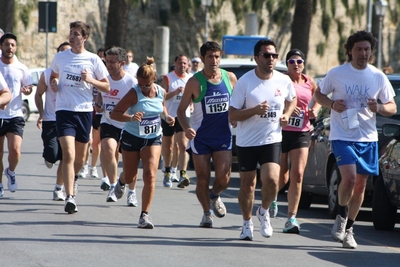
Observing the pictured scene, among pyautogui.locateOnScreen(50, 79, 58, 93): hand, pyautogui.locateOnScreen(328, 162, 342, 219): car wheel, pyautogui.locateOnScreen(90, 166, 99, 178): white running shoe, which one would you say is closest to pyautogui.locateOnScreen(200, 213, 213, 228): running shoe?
pyautogui.locateOnScreen(328, 162, 342, 219): car wheel

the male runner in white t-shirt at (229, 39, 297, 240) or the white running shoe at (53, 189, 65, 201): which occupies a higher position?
the male runner in white t-shirt at (229, 39, 297, 240)

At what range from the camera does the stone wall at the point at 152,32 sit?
43.3 meters

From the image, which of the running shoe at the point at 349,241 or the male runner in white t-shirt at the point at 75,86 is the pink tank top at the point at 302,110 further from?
the male runner in white t-shirt at the point at 75,86

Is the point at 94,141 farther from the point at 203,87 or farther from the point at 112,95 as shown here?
the point at 203,87

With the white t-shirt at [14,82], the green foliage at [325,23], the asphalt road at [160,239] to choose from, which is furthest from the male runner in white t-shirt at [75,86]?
the green foliage at [325,23]

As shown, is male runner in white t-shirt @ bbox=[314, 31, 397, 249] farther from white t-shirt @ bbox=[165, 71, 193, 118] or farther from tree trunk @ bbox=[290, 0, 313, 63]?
tree trunk @ bbox=[290, 0, 313, 63]

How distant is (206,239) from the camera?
31.7ft

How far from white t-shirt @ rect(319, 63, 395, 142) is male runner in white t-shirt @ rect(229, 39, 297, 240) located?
1.81 feet

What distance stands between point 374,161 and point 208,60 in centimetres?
201

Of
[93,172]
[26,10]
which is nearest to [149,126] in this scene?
[93,172]

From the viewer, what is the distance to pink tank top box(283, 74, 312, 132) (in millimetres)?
10766

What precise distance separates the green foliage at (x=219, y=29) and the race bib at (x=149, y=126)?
38557 millimetres

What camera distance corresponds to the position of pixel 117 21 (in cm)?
2878

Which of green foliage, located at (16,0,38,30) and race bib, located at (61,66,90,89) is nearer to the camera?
race bib, located at (61,66,90,89)
